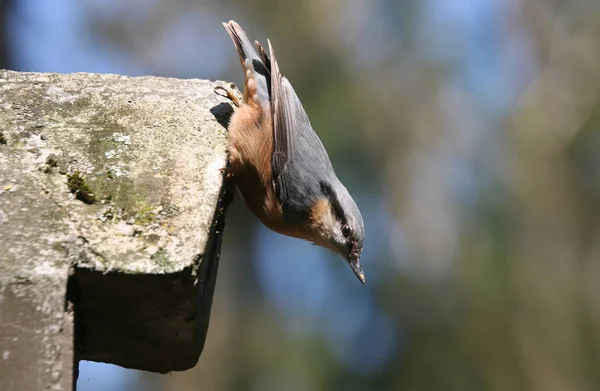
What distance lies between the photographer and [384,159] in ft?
32.6

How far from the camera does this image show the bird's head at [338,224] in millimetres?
3768

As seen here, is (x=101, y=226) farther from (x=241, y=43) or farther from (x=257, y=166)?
(x=241, y=43)

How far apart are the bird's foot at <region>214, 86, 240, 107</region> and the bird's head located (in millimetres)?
874

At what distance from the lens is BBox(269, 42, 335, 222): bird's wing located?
3512 mm

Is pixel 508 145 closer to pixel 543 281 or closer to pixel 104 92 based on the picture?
pixel 543 281

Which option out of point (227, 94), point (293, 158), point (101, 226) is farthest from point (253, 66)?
point (101, 226)

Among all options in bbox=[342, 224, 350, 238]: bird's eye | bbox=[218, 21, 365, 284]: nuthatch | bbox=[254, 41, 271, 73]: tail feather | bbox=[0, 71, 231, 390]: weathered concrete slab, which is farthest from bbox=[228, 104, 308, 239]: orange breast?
bbox=[0, 71, 231, 390]: weathered concrete slab

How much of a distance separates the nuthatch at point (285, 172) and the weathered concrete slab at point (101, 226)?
0.97 metres

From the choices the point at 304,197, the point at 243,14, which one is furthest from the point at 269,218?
the point at 243,14

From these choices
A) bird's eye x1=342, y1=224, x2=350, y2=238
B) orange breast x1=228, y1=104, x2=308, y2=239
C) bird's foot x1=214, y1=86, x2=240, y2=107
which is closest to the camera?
bird's foot x1=214, y1=86, x2=240, y2=107

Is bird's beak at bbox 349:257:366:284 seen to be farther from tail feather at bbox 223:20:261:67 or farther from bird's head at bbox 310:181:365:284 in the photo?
tail feather at bbox 223:20:261:67

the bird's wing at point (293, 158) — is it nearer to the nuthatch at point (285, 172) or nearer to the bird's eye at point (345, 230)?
the nuthatch at point (285, 172)

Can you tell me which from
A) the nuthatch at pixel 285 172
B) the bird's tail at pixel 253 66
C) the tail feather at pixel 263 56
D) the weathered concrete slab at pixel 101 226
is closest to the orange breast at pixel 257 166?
the nuthatch at pixel 285 172

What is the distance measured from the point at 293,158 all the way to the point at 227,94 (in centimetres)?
74
